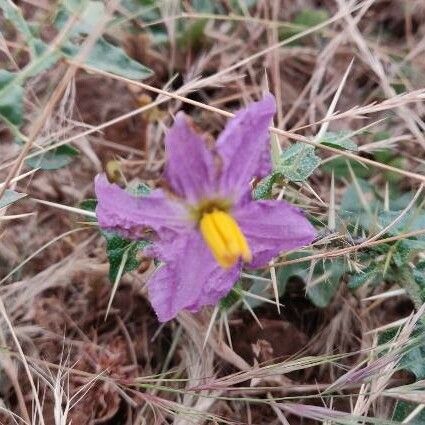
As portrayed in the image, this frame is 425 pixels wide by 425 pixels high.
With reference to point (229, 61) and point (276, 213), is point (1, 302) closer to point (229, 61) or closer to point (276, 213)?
point (276, 213)

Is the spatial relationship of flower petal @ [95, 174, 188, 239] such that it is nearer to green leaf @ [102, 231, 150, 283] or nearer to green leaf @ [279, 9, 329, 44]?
green leaf @ [102, 231, 150, 283]

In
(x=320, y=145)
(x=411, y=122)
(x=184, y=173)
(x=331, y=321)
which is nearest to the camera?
(x=184, y=173)

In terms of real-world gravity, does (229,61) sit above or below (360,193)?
above

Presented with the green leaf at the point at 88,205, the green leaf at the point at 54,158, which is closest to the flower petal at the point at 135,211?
the green leaf at the point at 88,205

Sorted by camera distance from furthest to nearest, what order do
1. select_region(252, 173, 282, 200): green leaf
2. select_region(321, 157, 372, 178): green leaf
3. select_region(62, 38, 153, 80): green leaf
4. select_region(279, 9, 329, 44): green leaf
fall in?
select_region(279, 9, 329, 44): green leaf, select_region(321, 157, 372, 178): green leaf, select_region(62, 38, 153, 80): green leaf, select_region(252, 173, 282, 200): green leaf

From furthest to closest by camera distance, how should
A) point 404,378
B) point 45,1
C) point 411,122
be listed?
1. point 45,1
2. point 411,122
3. point 404,378

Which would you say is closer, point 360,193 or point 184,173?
point 184,173

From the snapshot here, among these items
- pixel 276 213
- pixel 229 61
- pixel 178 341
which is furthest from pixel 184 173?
pixel 229 61

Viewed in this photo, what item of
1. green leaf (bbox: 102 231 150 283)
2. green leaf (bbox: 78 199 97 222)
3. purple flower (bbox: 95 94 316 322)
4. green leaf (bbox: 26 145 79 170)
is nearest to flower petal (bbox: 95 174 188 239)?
purple flower (bbox: 95 94 316 322)
